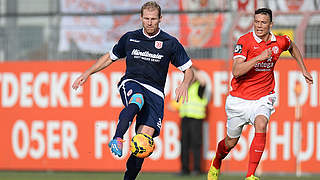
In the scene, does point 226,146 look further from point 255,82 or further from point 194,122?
point 194,122

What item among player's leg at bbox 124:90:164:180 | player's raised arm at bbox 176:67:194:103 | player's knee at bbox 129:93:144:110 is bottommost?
player's leg at bbox 124:90:164:180

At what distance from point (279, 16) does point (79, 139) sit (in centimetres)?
469

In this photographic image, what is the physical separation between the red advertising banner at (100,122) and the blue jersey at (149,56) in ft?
18.9

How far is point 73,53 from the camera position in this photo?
16.5 metres

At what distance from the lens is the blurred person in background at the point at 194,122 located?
1542 centimetres

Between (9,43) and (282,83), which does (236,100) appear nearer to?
(282,83)

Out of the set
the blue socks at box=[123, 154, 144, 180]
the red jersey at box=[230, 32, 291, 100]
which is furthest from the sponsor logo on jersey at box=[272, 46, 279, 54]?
the blue socks at box=[123, 154, 144, 180]

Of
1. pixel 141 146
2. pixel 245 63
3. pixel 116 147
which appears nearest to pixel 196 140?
pixel 245 63

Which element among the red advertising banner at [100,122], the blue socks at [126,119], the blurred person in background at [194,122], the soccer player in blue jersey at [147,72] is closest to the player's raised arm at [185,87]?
the soccer player in blue jersey at [147,72]

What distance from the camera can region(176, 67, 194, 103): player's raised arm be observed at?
30.9 ft

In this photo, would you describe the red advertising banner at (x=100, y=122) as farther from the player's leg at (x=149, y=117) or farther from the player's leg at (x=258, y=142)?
the player's leg at (x=149, y=117)

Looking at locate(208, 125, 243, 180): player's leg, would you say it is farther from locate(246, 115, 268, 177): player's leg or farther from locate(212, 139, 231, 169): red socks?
locate(246, 115, 268, 177): player's leg

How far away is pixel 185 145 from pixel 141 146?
20.2 ft

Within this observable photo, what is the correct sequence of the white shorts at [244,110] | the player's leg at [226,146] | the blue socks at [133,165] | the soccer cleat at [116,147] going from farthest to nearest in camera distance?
1. the player's leg at [226,146]
2. the white shorts at [244,110]
3. the blue socks at [133,165]
4. the soccer cleat at [116,147]
